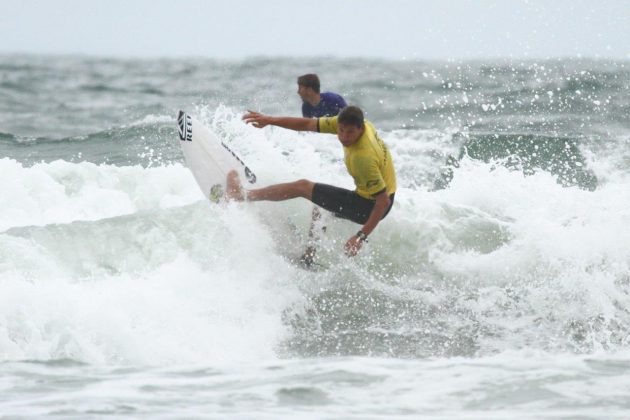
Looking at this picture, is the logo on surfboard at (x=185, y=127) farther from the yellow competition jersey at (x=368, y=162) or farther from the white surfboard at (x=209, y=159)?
the yellow competition jersey at (x=368, y=162)

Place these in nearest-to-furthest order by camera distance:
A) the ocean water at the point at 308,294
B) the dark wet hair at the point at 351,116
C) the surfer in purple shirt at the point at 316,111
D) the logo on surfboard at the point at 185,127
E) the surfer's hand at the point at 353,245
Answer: the ocean water at the point at 308,294 < the dark wet hair at the point at 351,116 < the surfer's hand at the point at 353,245 < the surfer in purple shirt at the point at 316,111 < the logo on surfboard at the point at 185,127

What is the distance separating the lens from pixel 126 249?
976cm

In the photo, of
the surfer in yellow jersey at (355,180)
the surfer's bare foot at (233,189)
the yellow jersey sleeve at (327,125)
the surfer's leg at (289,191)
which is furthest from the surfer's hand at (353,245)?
the surfer's bare foot at (233,189)

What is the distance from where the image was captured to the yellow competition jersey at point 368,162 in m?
7.82

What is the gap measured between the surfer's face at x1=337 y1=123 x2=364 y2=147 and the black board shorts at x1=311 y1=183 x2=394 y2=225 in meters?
0.60

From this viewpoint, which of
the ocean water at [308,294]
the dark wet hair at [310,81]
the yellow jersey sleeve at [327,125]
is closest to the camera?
the ocean water at [308,294]

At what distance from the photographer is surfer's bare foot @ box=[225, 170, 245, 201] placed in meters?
8.72

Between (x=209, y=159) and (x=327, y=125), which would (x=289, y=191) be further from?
(x=209, y=159)

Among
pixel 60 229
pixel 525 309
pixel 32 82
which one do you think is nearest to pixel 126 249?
pixel 60 229

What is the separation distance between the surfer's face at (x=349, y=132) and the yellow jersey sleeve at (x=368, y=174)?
0.15 metres

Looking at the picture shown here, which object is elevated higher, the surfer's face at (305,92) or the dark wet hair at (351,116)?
the surfer's face at (305,92)

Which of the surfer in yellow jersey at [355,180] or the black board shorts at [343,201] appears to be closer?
the surfer in yellow jersey at [355,180]

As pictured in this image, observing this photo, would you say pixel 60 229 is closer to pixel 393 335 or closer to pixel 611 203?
pixel 393 335

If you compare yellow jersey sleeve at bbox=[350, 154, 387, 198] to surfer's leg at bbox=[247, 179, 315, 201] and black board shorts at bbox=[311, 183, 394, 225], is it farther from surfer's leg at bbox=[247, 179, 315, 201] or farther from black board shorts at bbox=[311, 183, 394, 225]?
surfer's leg at bbox=[247, 179, 315, 201]
